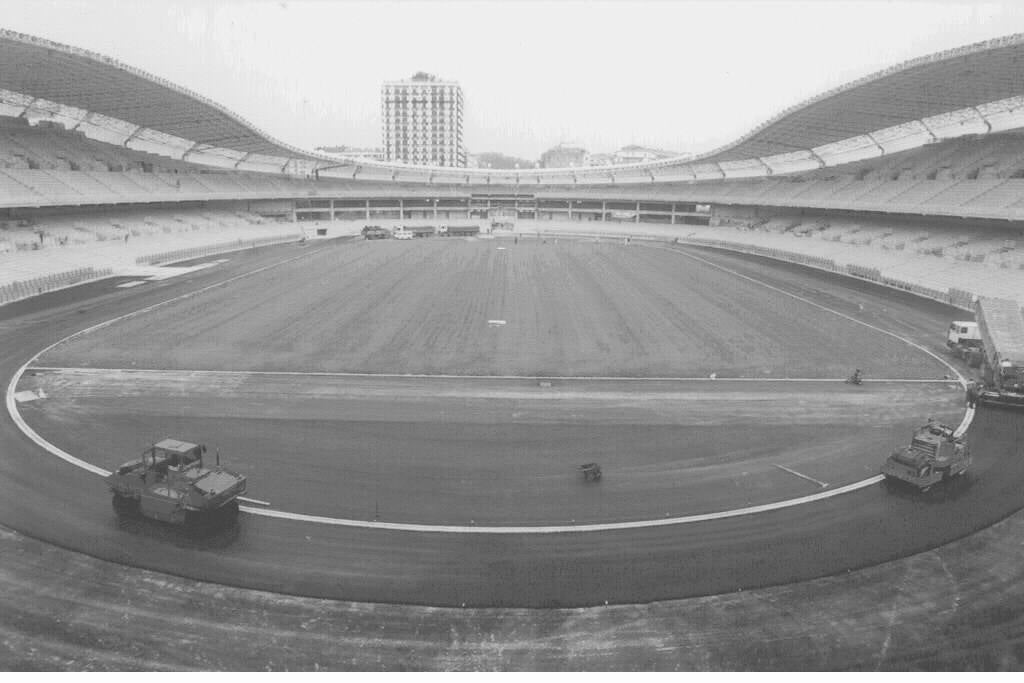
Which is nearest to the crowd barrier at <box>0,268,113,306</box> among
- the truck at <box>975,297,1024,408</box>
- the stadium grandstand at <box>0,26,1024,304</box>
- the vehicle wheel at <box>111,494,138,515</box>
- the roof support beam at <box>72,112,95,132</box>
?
the stadium grandstand at <box>0,26,1024,304</box>

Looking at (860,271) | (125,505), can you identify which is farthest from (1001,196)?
(125,505)

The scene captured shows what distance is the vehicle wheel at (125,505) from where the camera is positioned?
1427 centimetres

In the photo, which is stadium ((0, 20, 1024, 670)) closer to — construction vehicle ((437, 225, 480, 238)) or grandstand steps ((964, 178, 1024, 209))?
grandstand steps ((964, 178, 1024, 209))

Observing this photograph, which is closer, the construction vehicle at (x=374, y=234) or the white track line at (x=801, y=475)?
the white track line at (x=801, y=475)

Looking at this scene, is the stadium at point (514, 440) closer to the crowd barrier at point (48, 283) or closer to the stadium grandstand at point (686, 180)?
the crowd barrier at point (48, 283)

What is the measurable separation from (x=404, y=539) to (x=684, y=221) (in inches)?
3591

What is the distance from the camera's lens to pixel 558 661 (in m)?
9.80

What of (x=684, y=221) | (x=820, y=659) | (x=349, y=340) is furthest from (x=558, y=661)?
(x=684, y=221)

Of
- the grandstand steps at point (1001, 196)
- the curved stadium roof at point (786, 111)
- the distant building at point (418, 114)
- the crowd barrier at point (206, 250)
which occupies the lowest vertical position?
the crowd barrier at point (206, 250)

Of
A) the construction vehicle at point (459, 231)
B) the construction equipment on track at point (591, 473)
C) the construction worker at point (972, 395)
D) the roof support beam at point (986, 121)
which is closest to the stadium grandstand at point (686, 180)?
the roof support beam at point (986, 121)

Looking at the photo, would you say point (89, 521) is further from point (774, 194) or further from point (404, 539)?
point (774, 194)

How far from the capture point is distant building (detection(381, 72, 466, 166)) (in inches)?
7643

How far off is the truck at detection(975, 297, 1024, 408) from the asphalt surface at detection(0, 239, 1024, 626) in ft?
20.8

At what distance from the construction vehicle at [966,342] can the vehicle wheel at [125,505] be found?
29.7 m
